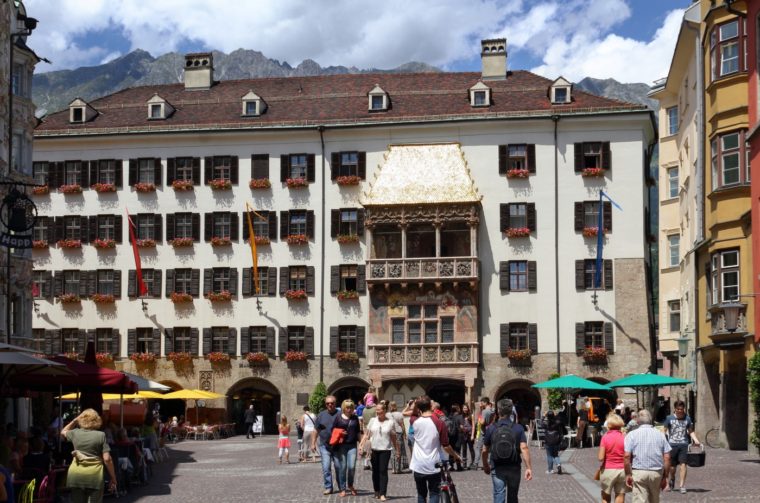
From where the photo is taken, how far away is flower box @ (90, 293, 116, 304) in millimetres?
61344

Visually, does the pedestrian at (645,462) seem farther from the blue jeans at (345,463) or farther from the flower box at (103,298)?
the flower box at (103,298)

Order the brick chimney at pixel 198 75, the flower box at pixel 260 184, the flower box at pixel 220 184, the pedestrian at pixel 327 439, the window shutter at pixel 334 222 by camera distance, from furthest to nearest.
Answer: the brick chimney at pixel 198 75 < the flower box at pixel 220 184 < the flower box at pixel 260 184 < the window shutter at pixel 334 222 < the pedestrian at pixel 327 439

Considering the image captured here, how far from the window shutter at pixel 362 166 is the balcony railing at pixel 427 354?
27.9 ft

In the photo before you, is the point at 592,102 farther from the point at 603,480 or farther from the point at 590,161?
the point at 603,480

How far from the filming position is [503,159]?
59438 millimetres

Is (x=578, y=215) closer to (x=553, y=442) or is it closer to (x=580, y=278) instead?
(x=580, y=278)

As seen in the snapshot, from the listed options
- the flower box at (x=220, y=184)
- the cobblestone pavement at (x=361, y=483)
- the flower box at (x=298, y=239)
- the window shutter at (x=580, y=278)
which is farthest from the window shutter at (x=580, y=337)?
the cobblestone pavement at (x=361, y=483)

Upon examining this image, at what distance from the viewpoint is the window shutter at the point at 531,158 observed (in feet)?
194

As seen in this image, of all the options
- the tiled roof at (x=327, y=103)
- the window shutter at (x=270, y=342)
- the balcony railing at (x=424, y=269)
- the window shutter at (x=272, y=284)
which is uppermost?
the tiled roof at (x=327, y=103)

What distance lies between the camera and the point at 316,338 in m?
59.7

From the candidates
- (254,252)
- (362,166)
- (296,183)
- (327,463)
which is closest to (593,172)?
(362,166)

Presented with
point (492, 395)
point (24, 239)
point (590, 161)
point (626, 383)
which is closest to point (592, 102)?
point (590, 161)

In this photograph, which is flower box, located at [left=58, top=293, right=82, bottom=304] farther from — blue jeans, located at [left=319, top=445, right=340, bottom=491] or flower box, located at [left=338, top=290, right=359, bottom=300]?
blue jeans, located at [left=319, top=445, right=340, bottom=491]

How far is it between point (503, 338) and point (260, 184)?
555 inches
